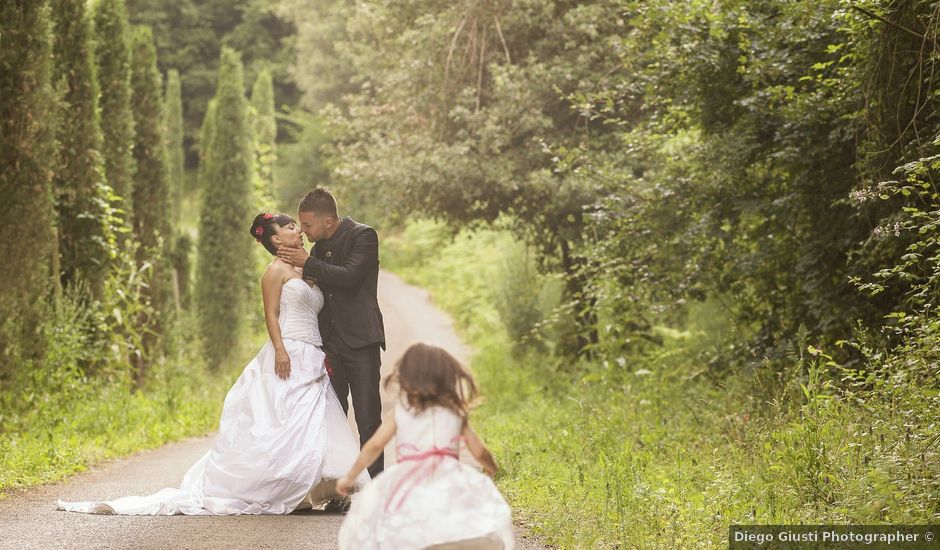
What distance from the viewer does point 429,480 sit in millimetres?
4926

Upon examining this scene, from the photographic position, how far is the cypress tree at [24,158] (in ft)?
37.9

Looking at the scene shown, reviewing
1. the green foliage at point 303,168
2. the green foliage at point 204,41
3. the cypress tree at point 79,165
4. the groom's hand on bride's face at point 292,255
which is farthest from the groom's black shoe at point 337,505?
the green foliage at point 204,41

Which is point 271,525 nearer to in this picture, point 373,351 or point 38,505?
point 373,351

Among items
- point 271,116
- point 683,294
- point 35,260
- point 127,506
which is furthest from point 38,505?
point 271,116

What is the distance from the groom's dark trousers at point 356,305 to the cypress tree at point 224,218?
15.5m

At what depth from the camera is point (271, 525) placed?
720 centimetres

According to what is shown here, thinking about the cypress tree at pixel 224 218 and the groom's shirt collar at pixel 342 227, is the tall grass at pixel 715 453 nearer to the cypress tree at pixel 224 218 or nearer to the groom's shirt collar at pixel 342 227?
the groom's shirt collar at pixel 342 227

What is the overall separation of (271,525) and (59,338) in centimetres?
665

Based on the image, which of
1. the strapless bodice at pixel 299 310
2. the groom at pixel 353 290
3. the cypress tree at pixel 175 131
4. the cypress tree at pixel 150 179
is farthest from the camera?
the cypress tree at pixel 175 131

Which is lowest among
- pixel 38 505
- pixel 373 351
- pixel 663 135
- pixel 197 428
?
pixel 197 428

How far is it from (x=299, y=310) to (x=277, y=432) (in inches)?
38.2

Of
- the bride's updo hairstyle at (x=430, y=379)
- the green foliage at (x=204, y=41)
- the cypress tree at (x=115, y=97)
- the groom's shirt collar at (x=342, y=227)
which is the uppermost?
the green foliage at (x=204, y=41)

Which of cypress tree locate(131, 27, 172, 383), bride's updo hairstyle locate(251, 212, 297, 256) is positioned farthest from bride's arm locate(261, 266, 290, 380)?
cypress tree locate(131, 27, 172, 383)

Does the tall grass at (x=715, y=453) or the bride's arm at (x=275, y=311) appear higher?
the bride's arm at (x=275, y=311)
